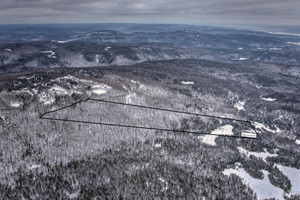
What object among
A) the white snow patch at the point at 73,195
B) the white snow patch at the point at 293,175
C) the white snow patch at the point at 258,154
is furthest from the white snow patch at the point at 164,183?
the white snow patch at the point at 258,154

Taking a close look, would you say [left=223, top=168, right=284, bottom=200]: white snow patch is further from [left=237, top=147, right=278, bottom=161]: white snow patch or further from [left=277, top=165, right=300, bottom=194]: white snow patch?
[left=237, top=147, right=278, bottom=161]: white snow patch

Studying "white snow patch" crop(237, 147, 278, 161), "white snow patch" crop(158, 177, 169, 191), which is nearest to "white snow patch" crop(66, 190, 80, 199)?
"white snow patch" crop(158, 177, 169, 191)

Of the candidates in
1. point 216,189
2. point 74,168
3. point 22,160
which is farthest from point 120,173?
point 22,160

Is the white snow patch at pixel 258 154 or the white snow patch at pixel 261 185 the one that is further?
the white snow patch at pixel 258 154

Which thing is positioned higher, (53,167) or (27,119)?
(27,119)

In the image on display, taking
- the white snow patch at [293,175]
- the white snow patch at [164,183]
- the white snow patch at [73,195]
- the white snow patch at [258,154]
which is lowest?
the white snow patch at [293,175]

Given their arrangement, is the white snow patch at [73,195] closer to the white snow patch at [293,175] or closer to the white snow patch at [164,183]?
the white snow patch at [164,183]

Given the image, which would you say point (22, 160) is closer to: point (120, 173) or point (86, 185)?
point (86, 185)
